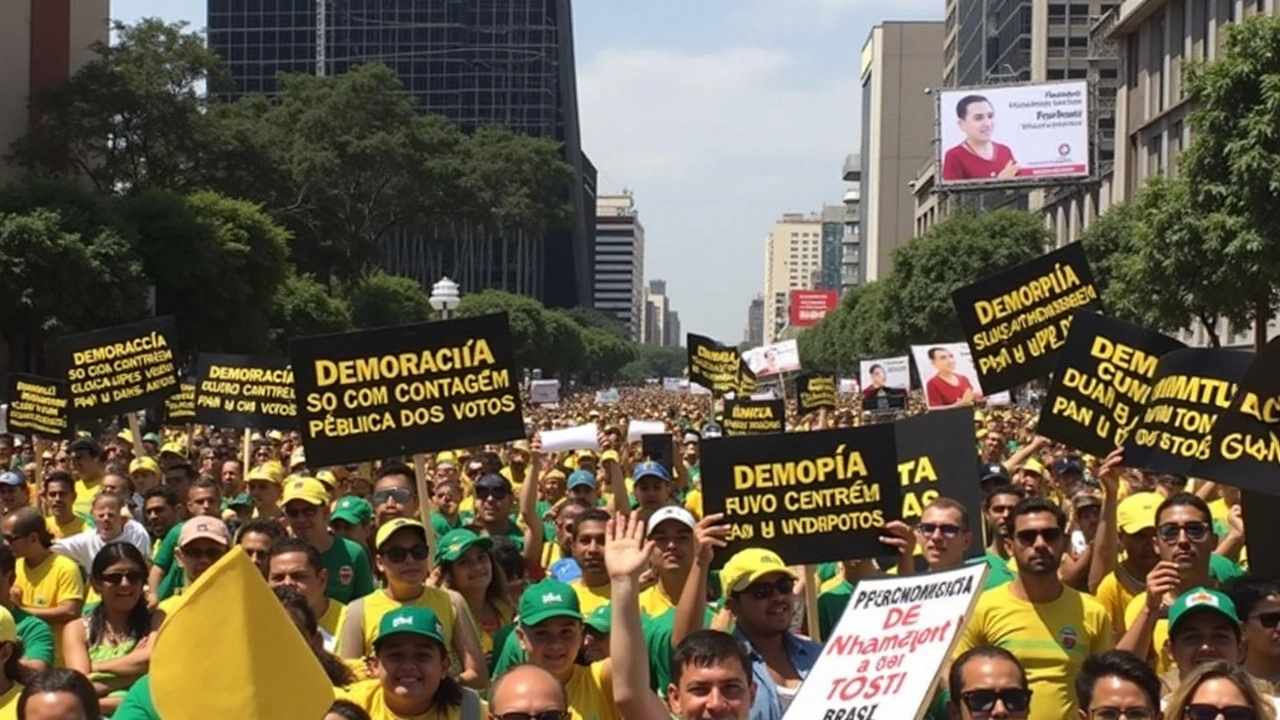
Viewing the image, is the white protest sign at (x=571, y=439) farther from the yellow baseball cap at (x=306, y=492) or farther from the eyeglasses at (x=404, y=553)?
the eyeglasses at (x=404, y=553)

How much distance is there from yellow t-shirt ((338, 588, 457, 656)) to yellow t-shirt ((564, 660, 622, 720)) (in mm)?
865

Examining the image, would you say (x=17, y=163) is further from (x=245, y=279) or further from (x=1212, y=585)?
(x=1212, y=585)

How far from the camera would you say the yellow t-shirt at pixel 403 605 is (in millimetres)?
7078

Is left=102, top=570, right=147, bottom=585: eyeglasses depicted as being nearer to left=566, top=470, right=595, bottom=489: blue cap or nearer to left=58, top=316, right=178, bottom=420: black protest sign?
left=566, top=470, right=595, bottom=489: blue cap

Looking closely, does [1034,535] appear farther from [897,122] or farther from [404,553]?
[897,122]

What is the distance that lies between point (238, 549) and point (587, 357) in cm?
12909

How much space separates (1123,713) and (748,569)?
60.4 inches

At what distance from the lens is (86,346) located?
14.0 meters

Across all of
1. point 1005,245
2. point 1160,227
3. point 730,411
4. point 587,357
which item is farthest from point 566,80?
point 730,411

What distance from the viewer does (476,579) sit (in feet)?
25.4

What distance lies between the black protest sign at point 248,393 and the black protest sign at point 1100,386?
7111mm

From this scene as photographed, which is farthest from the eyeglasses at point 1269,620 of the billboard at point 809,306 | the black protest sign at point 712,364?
the billboard at point 809,306

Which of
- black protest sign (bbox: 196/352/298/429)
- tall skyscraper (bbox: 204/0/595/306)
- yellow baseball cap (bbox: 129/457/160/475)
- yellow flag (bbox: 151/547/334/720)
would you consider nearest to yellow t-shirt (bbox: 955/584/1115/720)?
yellow flag (bbox: 151/547/334/720)

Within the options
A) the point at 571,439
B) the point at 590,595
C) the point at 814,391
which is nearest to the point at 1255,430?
the point at 590,595
